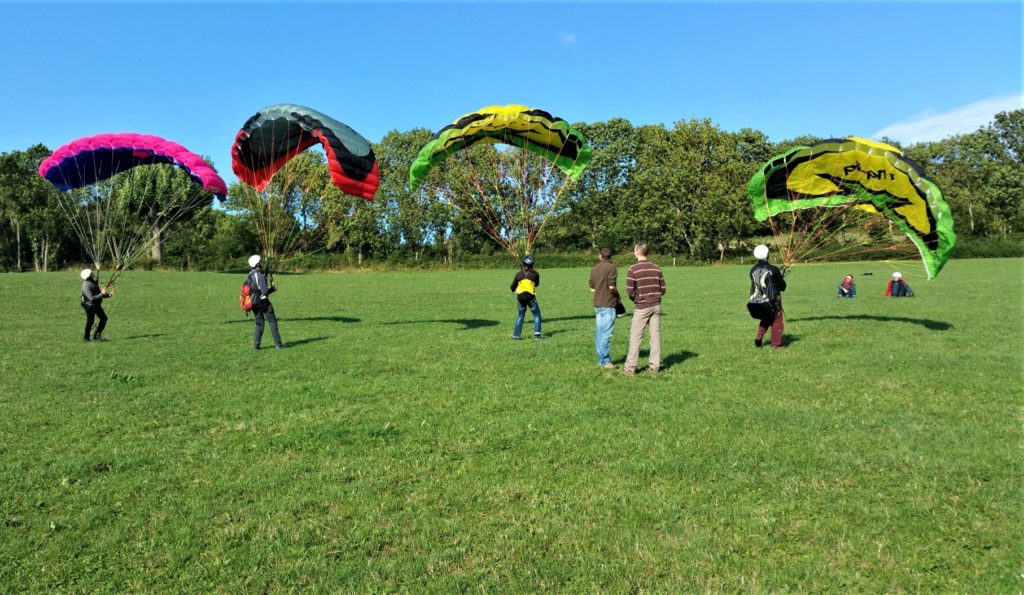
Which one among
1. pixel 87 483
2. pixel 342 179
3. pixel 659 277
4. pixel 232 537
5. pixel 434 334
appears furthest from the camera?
pixel 434 334

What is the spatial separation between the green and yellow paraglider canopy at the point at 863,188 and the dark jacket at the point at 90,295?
48.1 ft

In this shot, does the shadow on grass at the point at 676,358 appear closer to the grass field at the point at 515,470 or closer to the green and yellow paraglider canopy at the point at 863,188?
the grass field at the point at 515,470

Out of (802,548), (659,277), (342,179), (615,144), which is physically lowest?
(802,548)

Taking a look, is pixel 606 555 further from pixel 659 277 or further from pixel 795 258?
pixel 795 258

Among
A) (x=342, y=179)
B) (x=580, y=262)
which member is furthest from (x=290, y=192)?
(x=580, y=262)

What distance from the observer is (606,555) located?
4016mm

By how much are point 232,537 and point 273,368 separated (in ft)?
21.3

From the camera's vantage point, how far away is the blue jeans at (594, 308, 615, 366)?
9789 millimetres

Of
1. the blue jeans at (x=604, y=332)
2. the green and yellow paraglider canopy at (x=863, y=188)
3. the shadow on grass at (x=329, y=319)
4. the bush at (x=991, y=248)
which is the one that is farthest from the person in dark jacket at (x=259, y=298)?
the bush at (x=991, y=248)

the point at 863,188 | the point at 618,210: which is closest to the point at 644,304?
the point at 863,188

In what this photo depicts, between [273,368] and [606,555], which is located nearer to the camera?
[606,555]

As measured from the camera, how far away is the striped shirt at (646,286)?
363 inches

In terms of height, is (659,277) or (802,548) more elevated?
(659,277)

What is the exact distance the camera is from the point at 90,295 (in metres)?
13.7
